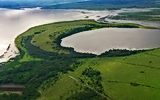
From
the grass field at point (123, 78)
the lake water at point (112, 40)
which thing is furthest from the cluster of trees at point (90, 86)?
the lake water at point (112, 40)

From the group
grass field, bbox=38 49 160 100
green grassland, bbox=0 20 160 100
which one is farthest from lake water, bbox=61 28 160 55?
grass field, bbox=38 49 160 100

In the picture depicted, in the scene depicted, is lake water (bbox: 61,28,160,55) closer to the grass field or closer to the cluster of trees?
the grass field

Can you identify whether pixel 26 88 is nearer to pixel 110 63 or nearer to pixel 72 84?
pixel 72 84

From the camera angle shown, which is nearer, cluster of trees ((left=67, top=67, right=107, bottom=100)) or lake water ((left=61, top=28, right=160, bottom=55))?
cluster of trees ((left=67, top=67, right=107, bottom=100))

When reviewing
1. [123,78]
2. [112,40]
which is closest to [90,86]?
[123,78]

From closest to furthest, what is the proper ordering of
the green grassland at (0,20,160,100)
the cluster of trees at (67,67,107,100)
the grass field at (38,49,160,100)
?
1. the cluster of trees at (67,67,107,100)
2. the grass field at (38,49,160,100)
3. the green grassland at (0,20,160,100)

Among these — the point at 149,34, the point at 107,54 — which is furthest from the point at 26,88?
the point at 149,34
